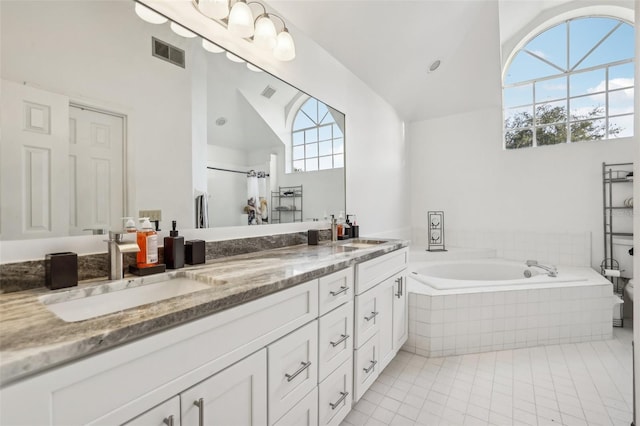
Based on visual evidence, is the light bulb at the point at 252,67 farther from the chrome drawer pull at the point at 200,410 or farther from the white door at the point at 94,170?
the chrome drawer pull at the point at 200,410

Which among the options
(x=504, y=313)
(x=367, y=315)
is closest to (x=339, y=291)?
(x=367, y=315)

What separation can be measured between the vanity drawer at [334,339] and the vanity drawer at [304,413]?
0.09 m

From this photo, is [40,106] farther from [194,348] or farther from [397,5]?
[397,5]

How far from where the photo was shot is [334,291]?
4.34 feet

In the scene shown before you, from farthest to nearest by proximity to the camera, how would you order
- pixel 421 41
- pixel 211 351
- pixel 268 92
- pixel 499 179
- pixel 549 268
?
pixel 499 179 → pixel 549 268 → pixel 421 41 → pixel 268 92 → pixel 211 351

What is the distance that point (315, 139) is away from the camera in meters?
2.20

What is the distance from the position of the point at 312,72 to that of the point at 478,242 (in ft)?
9.64

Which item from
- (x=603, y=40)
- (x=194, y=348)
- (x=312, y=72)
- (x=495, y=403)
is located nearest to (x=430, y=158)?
(x=603, y=40)

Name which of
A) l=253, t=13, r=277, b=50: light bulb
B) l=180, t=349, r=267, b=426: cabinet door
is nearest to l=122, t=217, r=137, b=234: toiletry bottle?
l=180, t=349, r=267, b=426: cabinet door

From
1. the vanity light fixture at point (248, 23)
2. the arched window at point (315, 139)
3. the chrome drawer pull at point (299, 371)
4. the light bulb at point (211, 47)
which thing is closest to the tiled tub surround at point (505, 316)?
the arched window at point (315, 139)

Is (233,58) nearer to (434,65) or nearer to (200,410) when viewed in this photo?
(200,410)

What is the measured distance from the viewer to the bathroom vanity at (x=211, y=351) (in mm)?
524

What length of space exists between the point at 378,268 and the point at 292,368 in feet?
2.68

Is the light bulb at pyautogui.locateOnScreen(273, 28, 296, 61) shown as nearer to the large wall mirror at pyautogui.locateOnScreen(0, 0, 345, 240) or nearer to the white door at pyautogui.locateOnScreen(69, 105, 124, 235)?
the large wall mirror at pyautogui.locateOnScreen(0, 0, 345, 240)
